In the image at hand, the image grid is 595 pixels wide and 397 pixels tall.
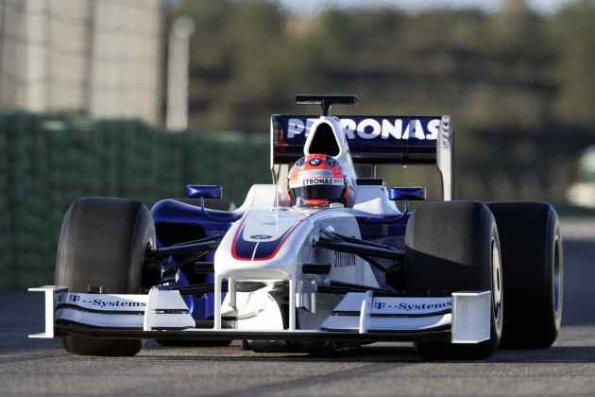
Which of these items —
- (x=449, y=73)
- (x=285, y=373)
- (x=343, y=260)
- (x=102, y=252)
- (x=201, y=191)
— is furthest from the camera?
(x=449, y=73)

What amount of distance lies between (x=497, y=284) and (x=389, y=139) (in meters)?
2.87

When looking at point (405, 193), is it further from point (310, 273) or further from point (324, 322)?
point (324, 322)

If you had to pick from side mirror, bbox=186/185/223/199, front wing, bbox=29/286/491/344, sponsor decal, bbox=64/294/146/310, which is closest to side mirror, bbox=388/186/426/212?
side mirror, bbox=186/185/223/199

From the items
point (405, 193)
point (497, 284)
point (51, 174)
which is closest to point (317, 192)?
point (405, 193)

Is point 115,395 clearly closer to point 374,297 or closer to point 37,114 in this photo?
point 374,297

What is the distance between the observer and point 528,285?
13.7 m

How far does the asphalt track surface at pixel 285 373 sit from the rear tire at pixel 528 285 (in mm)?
201

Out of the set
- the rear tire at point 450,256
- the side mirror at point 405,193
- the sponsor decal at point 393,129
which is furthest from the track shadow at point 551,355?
the sponsor decal at point 393,129

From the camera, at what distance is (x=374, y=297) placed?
11.8 m

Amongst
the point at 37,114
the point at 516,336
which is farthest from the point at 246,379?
the point at 37,114

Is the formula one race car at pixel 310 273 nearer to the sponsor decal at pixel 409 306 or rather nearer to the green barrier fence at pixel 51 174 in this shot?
the sponsor decal at pixel 409 306

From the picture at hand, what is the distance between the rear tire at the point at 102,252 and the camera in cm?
1206

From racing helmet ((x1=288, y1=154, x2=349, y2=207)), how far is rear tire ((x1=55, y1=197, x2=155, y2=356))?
1461 millimetres

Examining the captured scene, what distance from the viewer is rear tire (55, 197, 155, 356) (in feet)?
39.6
